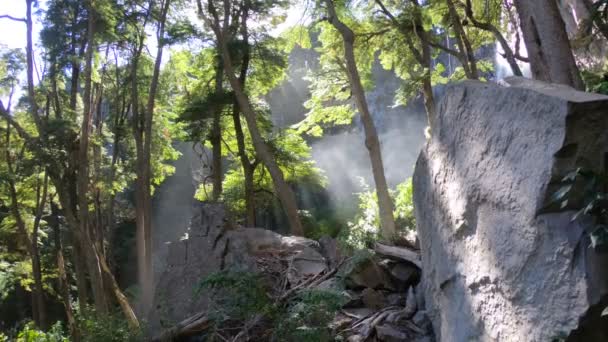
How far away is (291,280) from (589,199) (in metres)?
3.72

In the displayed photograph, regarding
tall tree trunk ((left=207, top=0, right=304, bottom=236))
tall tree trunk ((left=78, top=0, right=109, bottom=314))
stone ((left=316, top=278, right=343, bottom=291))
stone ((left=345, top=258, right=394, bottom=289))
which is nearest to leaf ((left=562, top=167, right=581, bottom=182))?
stone ((left=316, top=278, right=343, bottom=291))

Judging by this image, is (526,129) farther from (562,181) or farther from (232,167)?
(232,167)

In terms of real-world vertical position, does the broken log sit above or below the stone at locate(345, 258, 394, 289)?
above

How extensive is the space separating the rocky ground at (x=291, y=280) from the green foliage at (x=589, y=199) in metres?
2.04

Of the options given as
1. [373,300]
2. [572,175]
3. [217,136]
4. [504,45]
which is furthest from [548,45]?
[217,136]

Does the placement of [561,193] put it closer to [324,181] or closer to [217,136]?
[217,136]

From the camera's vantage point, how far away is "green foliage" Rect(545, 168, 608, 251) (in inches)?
103

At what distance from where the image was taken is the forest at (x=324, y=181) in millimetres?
2930

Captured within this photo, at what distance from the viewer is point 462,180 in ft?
12.6

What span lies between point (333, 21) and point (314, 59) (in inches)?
1063

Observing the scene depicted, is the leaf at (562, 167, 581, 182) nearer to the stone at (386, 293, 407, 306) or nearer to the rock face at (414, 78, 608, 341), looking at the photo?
the rock face at (414, 78, 608, 341)

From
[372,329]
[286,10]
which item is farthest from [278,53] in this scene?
[372,329]

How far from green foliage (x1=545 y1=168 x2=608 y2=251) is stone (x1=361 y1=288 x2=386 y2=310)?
2.65 meters

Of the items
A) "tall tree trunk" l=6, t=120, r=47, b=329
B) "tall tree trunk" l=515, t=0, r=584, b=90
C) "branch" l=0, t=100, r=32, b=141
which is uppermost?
"branch" l=0, t=100, r=32, b=141
